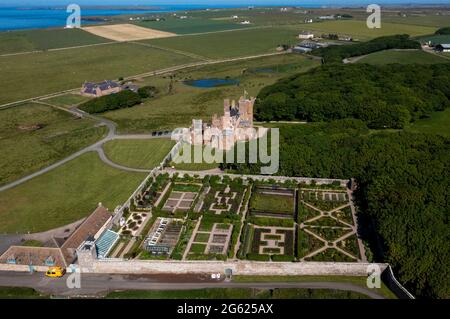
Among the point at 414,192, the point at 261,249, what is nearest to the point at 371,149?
the point at 414,192

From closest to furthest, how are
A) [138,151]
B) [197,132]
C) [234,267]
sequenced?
[234,267], [138,151], [197,132]

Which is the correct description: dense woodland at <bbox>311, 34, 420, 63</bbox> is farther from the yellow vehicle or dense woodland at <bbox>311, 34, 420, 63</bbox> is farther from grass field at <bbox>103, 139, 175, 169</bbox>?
the yellow vehicle

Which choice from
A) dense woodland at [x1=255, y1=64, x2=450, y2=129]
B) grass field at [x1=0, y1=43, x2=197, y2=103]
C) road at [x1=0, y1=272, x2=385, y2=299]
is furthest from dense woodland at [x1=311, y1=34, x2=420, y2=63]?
road at [x1=0, y1=272, x2=385, y2=299]

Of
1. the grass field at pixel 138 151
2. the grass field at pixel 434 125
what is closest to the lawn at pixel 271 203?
the grass field at pixel 138 151

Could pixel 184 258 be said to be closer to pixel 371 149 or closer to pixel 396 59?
pixel 371 149

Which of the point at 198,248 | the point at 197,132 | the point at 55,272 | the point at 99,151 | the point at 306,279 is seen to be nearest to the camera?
the point at 306,279

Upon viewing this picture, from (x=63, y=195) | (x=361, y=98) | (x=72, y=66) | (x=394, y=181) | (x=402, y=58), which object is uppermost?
(x=402, y=58)

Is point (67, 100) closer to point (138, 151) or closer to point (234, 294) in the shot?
point (138, 151)

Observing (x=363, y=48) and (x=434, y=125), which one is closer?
(x=434, y=125)

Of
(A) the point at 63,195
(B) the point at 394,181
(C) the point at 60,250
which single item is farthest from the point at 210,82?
(C) the point at 60,250
